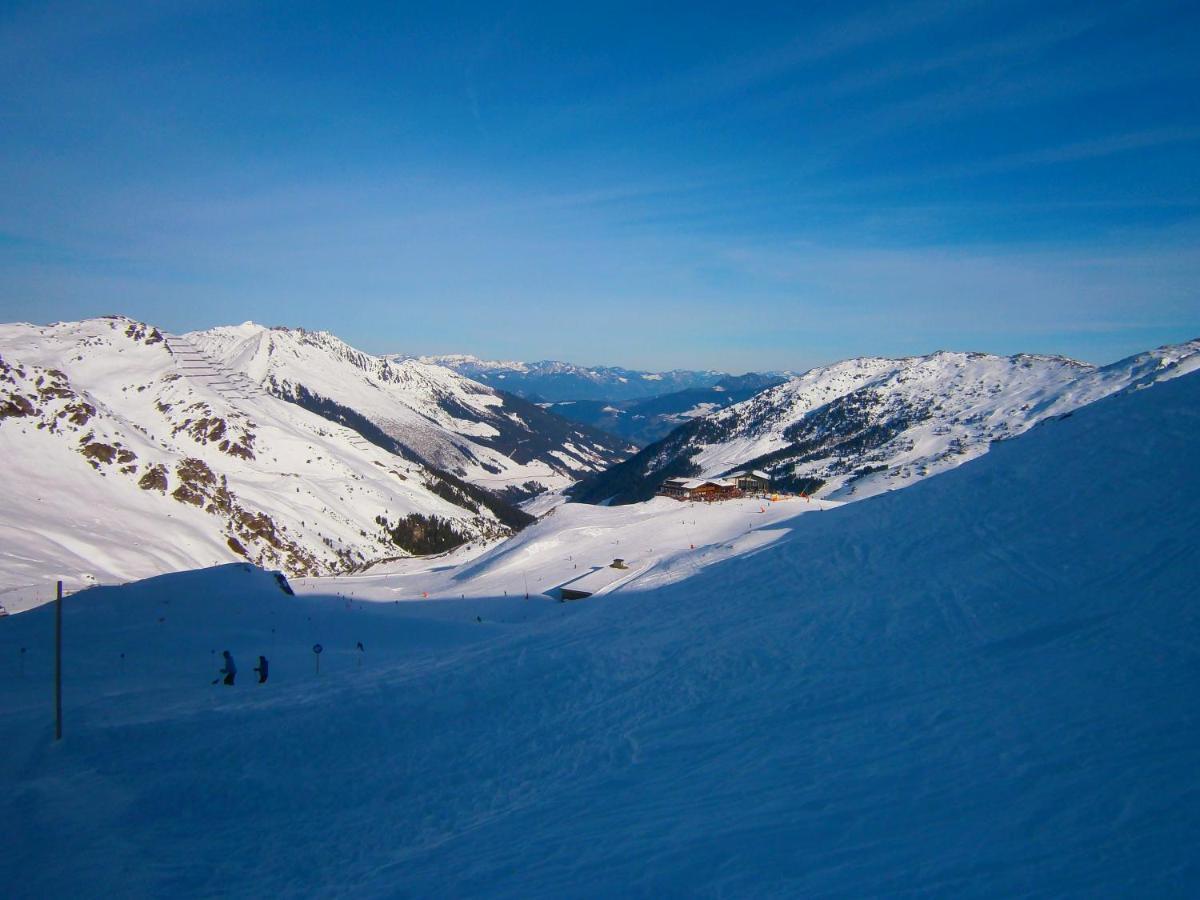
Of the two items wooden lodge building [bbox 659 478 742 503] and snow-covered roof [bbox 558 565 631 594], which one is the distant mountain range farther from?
wooden lodge building [bbox 659 478 742 503]

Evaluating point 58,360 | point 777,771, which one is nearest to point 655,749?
point 777,771

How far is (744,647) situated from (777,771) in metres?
7.17

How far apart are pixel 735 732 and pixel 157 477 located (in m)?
115

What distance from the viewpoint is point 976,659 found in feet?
46.0

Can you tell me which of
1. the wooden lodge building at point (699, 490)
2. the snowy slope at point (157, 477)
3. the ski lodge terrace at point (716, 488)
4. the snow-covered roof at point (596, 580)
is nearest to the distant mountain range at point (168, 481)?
the snowy slope at point (157, 477)

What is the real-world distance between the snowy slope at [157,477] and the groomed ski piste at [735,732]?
3873 centimetres

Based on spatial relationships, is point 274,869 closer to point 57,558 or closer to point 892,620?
point 892,620

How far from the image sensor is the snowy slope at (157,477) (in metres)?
77.4

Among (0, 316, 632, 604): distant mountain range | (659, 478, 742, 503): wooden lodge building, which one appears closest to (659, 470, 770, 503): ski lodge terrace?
(659, 478, 742, 503): wooden lodge building

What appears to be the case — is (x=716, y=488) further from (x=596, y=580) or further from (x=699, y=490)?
(x=596, y=580)

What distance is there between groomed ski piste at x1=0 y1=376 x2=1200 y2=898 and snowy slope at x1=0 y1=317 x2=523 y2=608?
3873cm

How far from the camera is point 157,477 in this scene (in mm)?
104250

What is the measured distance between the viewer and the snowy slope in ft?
254

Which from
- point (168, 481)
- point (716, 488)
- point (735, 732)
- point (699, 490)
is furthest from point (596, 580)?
point (168, 481)
